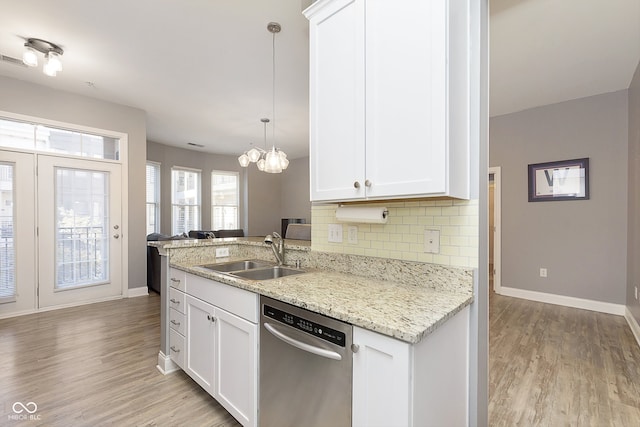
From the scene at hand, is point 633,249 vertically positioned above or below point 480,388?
above

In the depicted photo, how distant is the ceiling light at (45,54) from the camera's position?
261 cm

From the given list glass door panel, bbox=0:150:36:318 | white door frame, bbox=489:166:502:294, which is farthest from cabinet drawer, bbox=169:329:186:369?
white door frame, bbox=489:166:502:294

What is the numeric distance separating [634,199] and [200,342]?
4.29 meters

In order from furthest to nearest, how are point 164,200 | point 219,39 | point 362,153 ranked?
point 164,200, point 219,39, point 362,153

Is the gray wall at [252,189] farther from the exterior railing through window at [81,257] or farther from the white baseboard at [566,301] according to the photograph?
the white baseboard at [566,301]

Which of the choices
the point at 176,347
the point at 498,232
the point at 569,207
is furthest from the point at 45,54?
the point at 569,207

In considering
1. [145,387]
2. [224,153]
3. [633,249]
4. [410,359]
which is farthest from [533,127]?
[224,153]

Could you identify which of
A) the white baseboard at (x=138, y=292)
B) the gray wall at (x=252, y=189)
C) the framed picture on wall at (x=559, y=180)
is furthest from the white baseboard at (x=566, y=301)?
the white baseboard at (x=138, y=292)

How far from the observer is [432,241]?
146 centimetres

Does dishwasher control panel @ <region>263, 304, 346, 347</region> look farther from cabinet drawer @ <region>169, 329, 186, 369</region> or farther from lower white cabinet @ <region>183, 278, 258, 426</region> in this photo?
cabinet drawer @ <region>169, 329, 186, 369</region>

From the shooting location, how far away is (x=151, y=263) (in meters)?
4.59

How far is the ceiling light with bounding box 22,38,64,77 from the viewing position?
261cm

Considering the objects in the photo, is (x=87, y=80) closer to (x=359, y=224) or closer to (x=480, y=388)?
(x=359, y=224)

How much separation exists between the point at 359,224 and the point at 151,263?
4.05 meters
